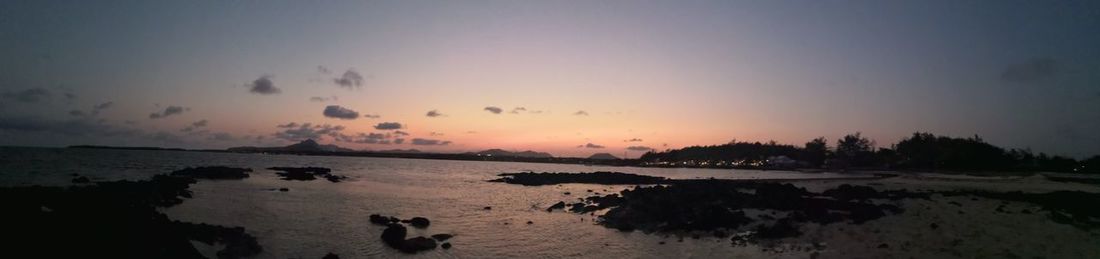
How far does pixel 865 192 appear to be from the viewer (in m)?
31.9

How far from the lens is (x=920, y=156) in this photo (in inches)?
3332

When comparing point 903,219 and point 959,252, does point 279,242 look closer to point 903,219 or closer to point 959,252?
point 959,252

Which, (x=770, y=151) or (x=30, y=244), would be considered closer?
(x=30, y=244)

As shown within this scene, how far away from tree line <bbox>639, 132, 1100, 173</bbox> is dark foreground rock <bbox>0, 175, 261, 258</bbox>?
8785cm

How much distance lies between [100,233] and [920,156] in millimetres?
100715

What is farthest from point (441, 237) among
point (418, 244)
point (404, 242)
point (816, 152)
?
point (816, 152)

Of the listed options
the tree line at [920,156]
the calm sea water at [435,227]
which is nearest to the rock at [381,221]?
the calm sea water at [435,227]

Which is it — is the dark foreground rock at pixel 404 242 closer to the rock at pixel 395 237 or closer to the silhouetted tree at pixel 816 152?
the rock at pixel 395 237

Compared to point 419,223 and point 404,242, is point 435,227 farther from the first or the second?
point 404,242

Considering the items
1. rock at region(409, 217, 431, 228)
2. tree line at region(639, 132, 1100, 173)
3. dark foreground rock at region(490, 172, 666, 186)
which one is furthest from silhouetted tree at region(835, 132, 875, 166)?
rock at region(409, 217, 431, 228)

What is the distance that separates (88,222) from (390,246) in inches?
336

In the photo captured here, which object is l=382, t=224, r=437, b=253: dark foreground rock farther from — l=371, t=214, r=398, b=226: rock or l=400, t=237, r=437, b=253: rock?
l=371, t=214, r=398, b=226: rock

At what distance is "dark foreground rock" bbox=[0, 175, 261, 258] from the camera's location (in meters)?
12.8

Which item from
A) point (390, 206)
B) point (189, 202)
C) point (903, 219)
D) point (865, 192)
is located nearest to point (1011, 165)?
point (865, 192)
